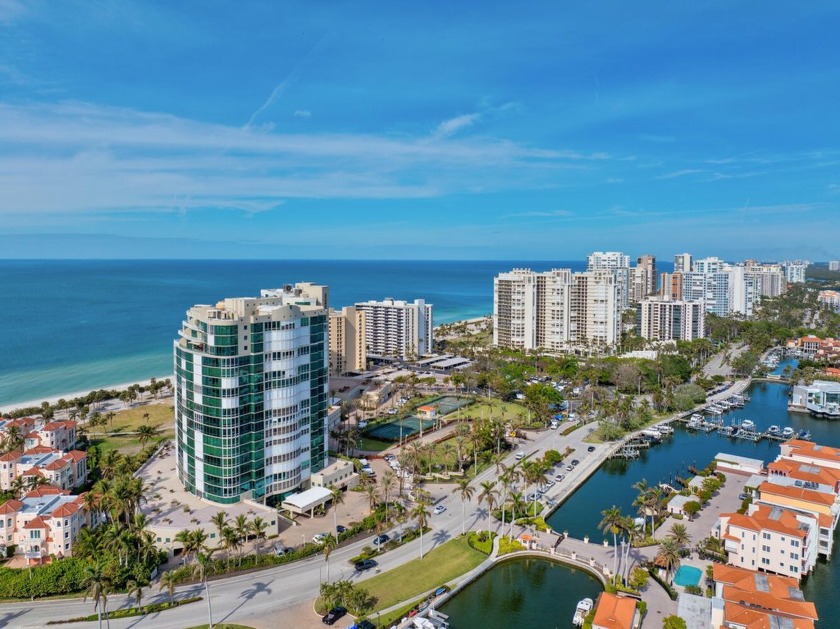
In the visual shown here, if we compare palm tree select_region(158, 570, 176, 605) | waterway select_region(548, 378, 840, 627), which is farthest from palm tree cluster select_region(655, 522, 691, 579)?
A: palm tree select_region(158, 570, 176, 605)

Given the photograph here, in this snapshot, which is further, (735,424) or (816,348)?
(816,348)

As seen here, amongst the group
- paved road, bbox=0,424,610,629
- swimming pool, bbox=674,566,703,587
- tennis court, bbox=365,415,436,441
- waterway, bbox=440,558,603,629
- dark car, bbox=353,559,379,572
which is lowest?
waterway, bbox=440,558,603,629

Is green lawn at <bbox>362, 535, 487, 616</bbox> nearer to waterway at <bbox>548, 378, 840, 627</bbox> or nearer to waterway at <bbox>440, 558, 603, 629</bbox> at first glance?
waterway at <bbox>440, 558, 603, 629</bbox>

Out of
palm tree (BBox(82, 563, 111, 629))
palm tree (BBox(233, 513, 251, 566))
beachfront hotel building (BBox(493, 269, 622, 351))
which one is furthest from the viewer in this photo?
beachfront hotel building (BBox(493, 269, 622, 351))

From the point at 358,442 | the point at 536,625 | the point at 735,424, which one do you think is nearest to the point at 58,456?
the point at 358,442

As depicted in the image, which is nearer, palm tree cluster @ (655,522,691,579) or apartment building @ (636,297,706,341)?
palm tree cluster @ (655,522,691,579)

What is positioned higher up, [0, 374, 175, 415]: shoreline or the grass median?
[0, 374, 175, 415]: shoreline

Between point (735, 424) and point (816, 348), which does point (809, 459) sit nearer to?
point (735, 424)

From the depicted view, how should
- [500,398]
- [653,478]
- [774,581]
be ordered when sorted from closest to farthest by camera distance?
[774,581]
[653,478]
[500,398]
